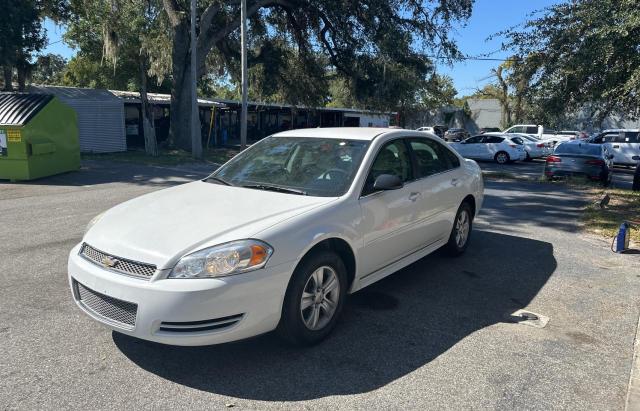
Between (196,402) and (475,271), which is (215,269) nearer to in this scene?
(196,402)

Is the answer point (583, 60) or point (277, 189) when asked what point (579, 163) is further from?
point (277, 189)

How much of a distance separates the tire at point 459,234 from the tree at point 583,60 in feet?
14.7

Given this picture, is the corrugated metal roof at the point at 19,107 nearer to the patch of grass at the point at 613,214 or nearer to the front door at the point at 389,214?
the front door at the point at 389,214

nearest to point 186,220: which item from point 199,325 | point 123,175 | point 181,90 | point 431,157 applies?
point 199,325

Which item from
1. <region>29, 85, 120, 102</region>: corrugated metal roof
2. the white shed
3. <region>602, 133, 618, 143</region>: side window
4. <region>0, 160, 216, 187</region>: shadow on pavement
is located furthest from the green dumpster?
<region>602, 133, 618, 143</region>: side window

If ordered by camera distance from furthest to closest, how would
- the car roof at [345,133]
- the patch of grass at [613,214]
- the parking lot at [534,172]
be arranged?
the parking lot at [534,172], the patch of grass at [613,214], the car roof at [345,133]

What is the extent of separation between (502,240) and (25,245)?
20.9ft

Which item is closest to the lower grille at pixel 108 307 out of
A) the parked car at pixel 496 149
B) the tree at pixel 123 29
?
the tree at pixel 123 29

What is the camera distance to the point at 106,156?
19203mm

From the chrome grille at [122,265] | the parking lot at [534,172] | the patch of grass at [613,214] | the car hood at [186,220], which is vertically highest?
the car hood at [186,220]

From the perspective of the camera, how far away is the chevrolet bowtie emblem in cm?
319

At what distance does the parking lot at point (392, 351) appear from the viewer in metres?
2.99

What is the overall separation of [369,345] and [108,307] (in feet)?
6.11

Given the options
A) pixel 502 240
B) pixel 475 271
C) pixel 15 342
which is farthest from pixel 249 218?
pixel 502 240
